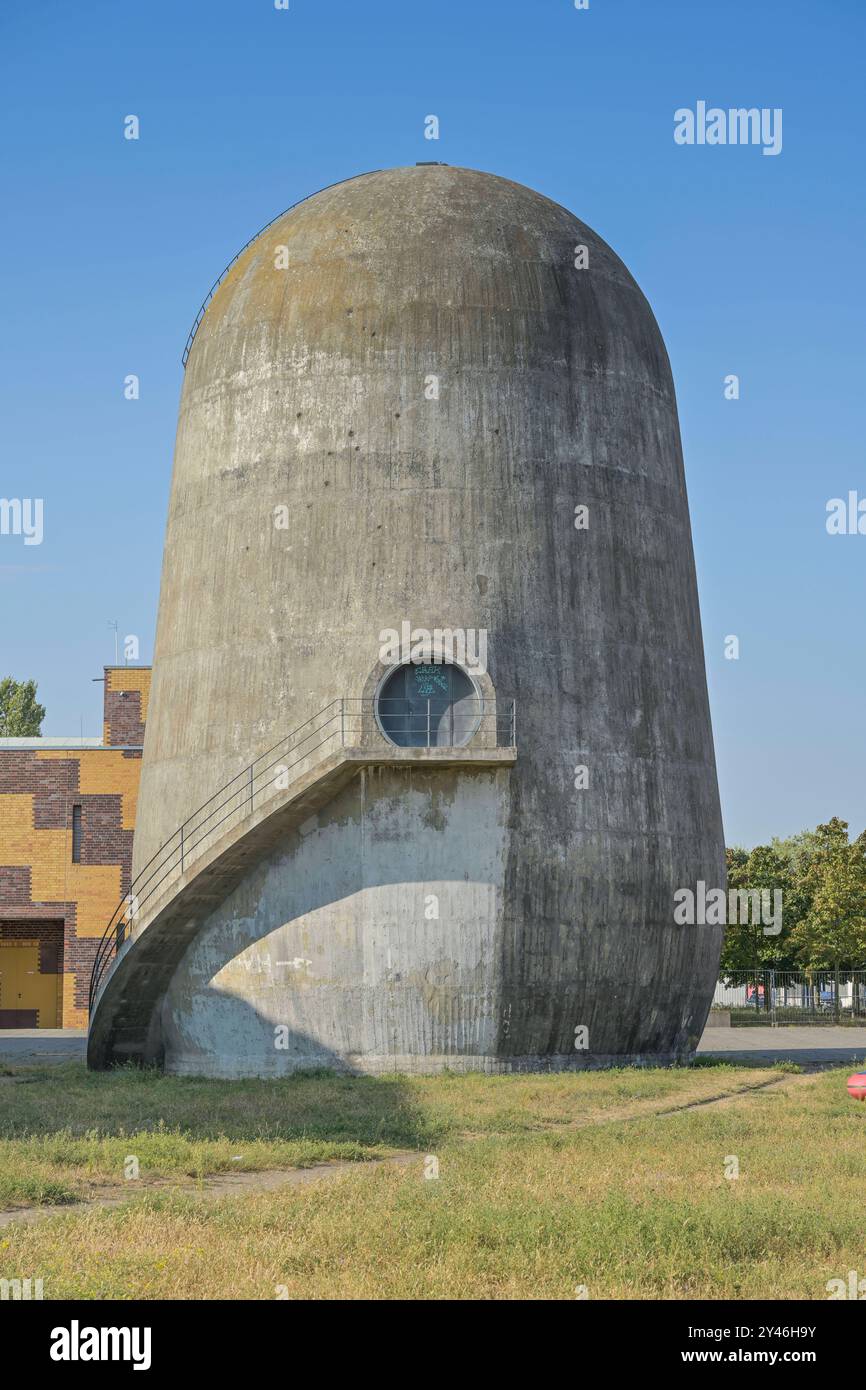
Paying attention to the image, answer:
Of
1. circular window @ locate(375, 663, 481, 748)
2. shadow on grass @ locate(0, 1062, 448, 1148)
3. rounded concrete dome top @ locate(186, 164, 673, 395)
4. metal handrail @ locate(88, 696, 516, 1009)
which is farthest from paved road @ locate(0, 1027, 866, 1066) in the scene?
rounded concrete dome top @ locate(186, 164, 673, 395)

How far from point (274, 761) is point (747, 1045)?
18425mm

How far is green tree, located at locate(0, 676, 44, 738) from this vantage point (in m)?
100

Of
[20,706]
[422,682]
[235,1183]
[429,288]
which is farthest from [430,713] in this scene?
[20,706]

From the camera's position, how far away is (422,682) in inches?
1126

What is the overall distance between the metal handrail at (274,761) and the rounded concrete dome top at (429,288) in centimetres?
640

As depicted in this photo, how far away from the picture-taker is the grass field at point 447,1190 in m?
12.1

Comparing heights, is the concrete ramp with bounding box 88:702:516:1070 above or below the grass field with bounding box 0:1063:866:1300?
above

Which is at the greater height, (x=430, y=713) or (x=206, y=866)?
(x=430, y=713)

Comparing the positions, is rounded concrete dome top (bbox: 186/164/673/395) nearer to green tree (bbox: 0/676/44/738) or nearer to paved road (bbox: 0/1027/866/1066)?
paved road (bbox: 0/1027/866/1066)

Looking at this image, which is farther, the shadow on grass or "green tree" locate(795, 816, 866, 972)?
"green tree" locate(795, 816, 866, 972)

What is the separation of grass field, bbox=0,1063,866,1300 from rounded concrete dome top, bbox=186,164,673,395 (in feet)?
42.9

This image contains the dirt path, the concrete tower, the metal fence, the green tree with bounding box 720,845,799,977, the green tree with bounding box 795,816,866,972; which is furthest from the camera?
the green tree with bounding box 720,845,799,977

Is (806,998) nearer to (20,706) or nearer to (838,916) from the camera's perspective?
(838,916)
